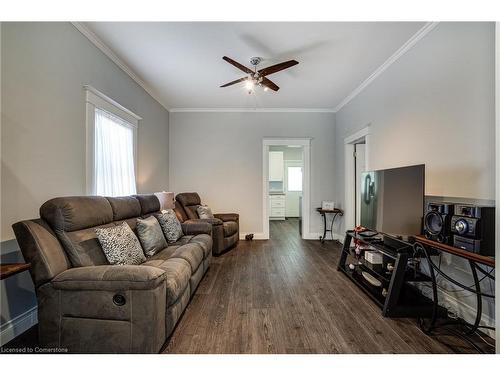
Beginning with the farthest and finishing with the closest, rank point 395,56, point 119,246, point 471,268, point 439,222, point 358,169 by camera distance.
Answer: point 358,169, point 395,56, point 119,246, point 439,222, point 471,268

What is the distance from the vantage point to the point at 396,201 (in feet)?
7.54

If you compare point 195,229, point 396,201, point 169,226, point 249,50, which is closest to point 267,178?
point 195,229

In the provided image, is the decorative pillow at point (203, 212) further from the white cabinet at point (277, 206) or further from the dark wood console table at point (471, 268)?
the white cabinet at point (277, 206)

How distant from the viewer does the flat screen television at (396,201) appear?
2.09 metres

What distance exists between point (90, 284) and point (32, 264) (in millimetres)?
405

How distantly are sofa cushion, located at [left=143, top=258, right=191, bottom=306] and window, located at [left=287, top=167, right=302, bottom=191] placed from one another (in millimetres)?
6661

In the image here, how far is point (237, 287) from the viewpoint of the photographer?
2596 millimetres

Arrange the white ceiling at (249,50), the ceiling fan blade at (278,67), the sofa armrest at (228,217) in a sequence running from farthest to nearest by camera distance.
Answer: the sofa armrest at (228,217) → the ceiling fan blade at (278,67) → the white ceiling at (249,50)

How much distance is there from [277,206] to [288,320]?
236 inches

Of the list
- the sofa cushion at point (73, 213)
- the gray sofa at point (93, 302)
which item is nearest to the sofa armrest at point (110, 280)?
the gray sofa at point (93, 302)

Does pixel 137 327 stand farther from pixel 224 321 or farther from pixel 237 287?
pixel 237 287

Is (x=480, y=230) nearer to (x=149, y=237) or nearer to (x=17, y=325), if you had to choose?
(x=149, y=237)

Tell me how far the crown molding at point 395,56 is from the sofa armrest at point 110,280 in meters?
3.35
